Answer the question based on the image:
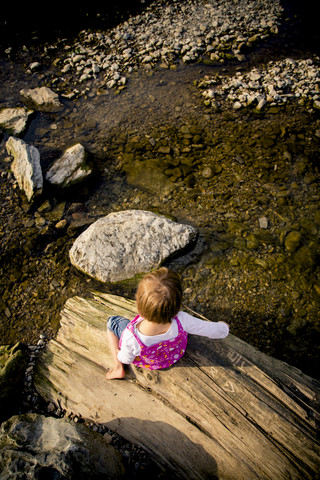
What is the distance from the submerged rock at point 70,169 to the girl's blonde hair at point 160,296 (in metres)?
3.56

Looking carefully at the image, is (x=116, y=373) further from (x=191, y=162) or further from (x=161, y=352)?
(x=191, y=162)

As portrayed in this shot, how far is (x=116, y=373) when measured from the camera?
2453mm

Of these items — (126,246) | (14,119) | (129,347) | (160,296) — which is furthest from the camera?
(14,119)

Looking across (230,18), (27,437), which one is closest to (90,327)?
(27,437)

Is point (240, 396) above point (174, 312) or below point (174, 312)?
below

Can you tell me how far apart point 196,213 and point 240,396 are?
2.77 meters

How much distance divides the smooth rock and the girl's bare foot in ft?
19.5

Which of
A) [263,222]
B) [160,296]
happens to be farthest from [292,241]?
[160,296]

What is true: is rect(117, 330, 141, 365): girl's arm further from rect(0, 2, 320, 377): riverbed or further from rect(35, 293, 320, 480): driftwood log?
rect(0, 2, 320, 377): riverbed

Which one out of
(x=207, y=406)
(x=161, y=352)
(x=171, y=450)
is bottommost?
(x=171, y=450)

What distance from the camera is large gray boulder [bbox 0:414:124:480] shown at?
5.40ft

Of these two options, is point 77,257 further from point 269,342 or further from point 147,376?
point 269,342

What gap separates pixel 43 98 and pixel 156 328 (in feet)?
21.2

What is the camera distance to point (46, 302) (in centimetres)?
372
